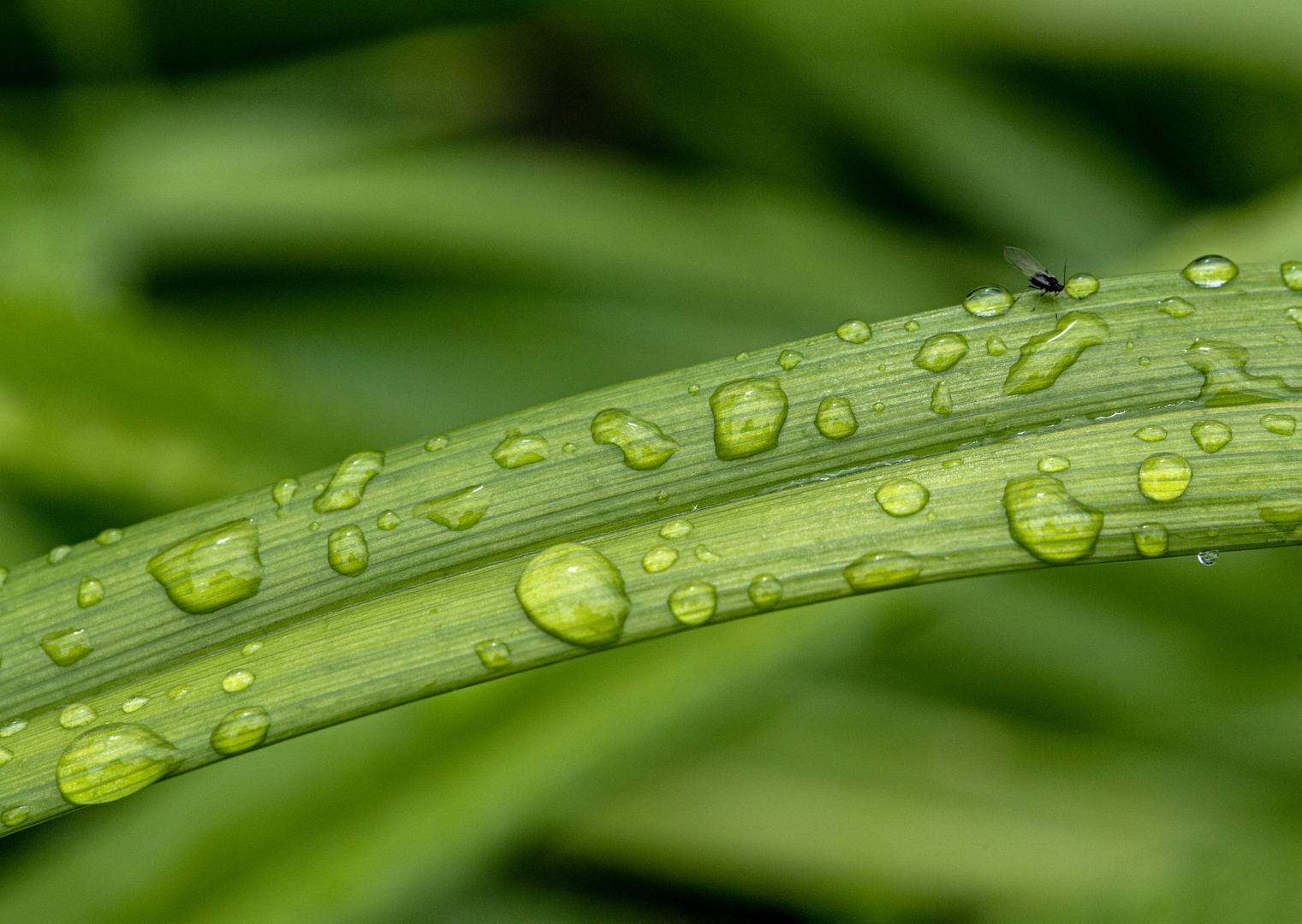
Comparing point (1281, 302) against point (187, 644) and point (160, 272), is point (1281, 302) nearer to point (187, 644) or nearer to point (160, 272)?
point (187, 644)

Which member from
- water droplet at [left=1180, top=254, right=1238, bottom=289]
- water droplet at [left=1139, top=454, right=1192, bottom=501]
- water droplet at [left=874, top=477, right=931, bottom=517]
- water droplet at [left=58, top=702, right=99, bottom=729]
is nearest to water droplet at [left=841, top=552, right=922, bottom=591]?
water droplet at [left=874, top=477, right=931, bottom=517]

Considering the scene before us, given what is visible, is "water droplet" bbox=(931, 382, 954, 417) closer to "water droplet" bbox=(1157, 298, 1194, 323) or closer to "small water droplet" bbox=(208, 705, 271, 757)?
"water droplet" bbox=(1157, 298, 1194, 323)

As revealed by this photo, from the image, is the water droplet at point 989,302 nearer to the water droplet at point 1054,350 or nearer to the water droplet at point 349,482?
the water droplet at point 1054,350

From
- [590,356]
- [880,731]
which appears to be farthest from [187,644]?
[590,356]

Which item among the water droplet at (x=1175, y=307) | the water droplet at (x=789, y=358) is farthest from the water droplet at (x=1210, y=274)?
the water droplet at (x=789, y=358)

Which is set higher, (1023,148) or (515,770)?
(1023,148)

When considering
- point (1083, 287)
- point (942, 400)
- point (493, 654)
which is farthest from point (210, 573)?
point (1083, 287)
